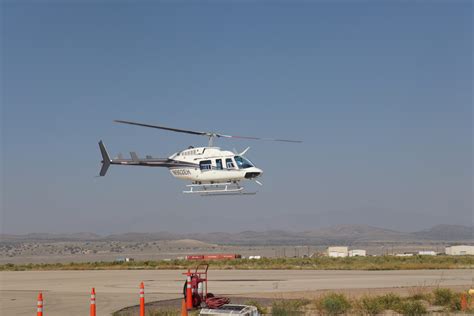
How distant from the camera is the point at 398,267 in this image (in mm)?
58500

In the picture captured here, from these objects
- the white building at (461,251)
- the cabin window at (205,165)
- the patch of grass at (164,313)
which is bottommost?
the white building at (461,251)

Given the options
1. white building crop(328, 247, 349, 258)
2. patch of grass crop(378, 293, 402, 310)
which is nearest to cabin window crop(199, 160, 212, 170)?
patch of grass crop(378, 293, 402, 310)

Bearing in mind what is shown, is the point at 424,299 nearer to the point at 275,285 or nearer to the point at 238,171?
the point at 275,285

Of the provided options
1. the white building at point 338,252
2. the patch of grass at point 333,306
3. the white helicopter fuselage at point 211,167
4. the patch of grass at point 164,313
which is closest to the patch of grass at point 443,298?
the patch of grass at point 333,306

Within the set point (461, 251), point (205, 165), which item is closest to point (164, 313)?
point (205, 165)

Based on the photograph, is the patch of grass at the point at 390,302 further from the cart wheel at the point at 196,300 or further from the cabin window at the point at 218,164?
the cabin window at the point at 218,164

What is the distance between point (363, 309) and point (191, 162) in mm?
26050

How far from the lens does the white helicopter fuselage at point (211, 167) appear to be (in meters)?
44.2

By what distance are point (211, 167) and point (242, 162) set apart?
250 cm

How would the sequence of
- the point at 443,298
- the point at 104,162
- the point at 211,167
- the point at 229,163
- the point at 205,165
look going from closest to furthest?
the point at 443,298
the point at 229,163
the point at 211,167
the point at 205,165
the point at 104,162

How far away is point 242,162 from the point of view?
145 feet

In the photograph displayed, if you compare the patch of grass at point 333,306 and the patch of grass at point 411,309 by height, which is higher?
the patch of grass at point 333,306

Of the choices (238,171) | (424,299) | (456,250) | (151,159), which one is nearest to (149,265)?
(151,159)

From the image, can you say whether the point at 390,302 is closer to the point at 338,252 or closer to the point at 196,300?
the point at 196,300
